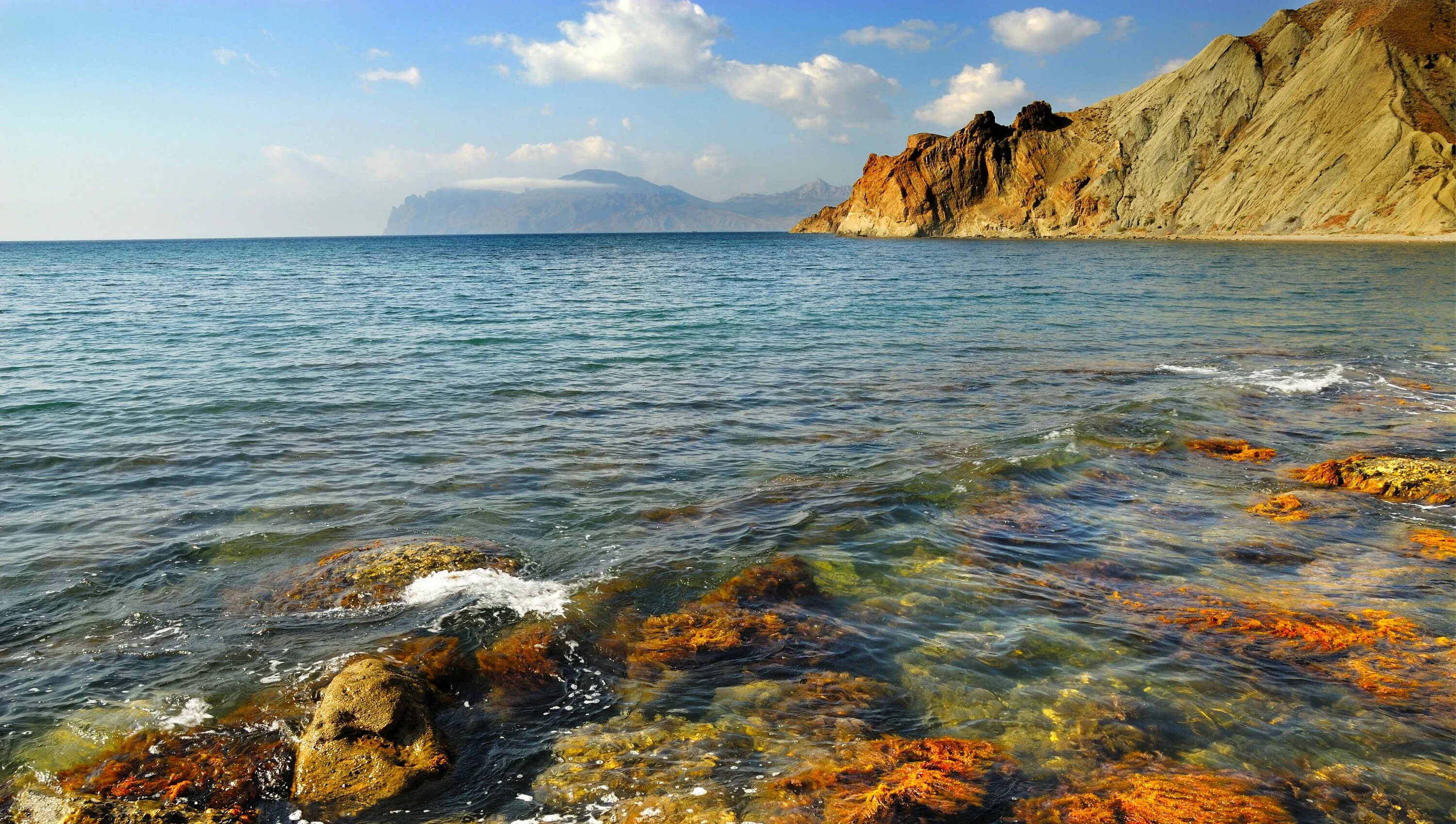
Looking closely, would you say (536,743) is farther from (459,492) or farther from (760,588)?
(459,492)

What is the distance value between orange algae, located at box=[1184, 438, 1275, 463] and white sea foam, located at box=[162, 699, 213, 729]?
12.5m

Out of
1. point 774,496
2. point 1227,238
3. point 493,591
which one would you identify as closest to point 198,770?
point 493,591

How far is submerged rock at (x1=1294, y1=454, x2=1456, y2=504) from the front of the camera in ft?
29.7

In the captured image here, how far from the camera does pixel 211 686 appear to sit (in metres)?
5.56

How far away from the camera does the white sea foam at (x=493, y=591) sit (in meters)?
6.81

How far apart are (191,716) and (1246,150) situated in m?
113

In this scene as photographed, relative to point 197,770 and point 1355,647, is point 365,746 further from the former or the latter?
point 1355,647

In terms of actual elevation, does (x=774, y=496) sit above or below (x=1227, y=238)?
below

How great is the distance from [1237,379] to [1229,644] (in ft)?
41.4

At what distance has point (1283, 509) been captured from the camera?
880 centimetres

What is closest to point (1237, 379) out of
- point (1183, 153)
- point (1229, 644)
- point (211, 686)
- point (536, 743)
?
point (1229, 644)

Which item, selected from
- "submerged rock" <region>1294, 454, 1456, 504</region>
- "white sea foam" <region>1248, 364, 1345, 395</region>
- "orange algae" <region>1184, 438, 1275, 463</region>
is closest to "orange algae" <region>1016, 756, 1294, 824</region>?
"submerged rock" <region>1294, 454, 1456, 504</region>

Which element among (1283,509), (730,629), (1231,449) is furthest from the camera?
(1231,449)

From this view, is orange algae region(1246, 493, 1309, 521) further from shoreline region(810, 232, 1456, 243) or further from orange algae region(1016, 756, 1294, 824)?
shoreline region(810, 232, 1456, 243)
